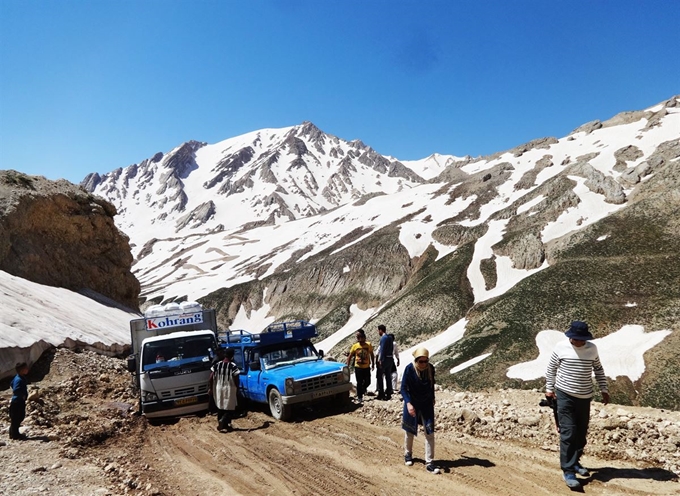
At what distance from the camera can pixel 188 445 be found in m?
10.9

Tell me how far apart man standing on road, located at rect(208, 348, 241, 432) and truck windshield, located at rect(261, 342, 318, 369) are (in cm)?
148

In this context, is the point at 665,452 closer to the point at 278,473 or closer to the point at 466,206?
the point at 278,473

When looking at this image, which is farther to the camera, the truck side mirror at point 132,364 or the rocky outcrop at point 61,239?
the rocky outcrop at point 61,239

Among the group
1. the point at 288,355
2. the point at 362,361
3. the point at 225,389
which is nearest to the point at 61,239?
the point at 288,355

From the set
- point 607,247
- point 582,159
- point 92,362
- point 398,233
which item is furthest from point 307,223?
point 92,362

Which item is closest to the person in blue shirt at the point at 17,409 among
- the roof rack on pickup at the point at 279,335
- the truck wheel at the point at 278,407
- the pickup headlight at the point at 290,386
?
the truck wheel at the point at 278,407

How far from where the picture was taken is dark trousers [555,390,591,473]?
727cm

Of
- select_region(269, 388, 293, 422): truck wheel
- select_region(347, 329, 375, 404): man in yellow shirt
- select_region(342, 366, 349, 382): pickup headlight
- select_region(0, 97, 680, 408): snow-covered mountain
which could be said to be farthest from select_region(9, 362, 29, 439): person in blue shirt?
select_region(347, 329, 375, 404): man in yellow shirt

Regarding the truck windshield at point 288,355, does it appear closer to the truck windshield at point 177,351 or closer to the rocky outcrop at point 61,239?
the truck windshield at point 177,351

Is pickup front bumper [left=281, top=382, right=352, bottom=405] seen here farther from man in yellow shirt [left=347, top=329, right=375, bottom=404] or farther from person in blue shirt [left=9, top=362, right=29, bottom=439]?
person in blue shirt [left=9, top=362, right=29, bottom=439]

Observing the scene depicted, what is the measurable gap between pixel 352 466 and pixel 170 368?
754 cm

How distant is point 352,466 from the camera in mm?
8656

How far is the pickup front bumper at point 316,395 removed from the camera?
481 inches

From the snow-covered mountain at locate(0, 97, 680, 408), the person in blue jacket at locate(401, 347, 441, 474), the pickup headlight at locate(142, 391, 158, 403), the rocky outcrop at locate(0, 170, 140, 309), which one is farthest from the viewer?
the rocky outcrop at locate(0, 170, 140, 309)
